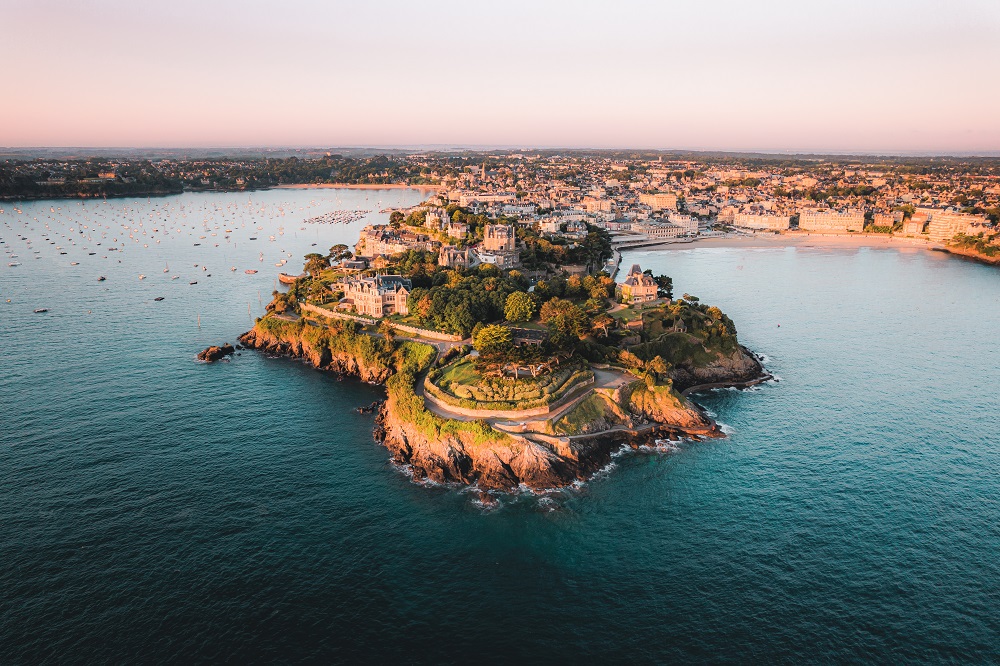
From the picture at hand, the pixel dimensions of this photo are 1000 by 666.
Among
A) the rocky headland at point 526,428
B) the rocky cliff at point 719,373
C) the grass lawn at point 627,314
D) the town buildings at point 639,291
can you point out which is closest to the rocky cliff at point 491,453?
the rocky headland at point 526,428

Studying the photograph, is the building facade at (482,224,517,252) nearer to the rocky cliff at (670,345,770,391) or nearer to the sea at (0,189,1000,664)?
the sea at (0,189,1000,664)

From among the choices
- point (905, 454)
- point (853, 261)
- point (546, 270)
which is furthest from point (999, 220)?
point (905, 454)

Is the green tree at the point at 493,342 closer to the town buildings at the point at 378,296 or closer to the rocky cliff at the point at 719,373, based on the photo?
the rocky cliff at the point at 719,373

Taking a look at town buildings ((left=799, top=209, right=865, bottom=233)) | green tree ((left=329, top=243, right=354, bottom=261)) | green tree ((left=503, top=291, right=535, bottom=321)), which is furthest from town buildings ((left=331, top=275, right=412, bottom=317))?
town buildings ((left=799, top=209, right=865, bottom=233))

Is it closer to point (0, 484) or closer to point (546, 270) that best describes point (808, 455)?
point (546, 270)

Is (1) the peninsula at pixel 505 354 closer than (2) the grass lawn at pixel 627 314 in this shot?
Yes

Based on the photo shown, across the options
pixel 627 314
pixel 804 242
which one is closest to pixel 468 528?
pixel 627 314

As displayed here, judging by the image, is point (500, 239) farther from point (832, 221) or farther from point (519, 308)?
point (832, 221)
